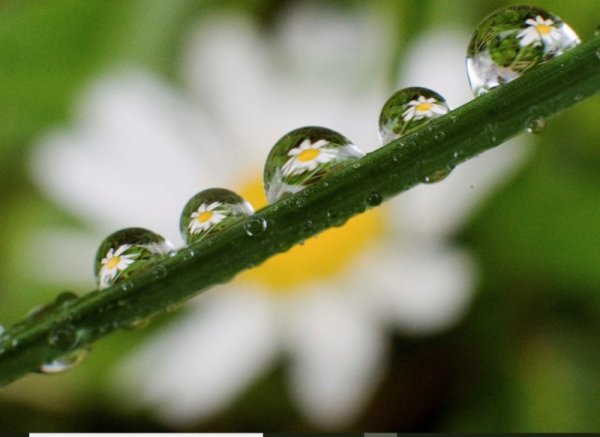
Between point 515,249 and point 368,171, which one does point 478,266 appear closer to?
point 515,249

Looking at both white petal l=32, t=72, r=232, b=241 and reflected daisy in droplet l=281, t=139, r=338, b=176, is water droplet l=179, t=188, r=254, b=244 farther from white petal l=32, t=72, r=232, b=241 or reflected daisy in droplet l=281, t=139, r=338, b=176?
white petal l=32, t=72, r=232, b=241

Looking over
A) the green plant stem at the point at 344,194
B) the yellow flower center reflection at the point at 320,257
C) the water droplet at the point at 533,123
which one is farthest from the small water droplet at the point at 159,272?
the yellow flower center reflection at the point at 320,257

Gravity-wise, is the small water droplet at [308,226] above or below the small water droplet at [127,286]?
below

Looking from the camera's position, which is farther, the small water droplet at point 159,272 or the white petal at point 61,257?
the white petal at point 61,257

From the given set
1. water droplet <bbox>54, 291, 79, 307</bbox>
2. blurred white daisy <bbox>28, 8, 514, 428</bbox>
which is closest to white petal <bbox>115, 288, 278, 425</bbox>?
blurred white daisy <bbox>28, 8, 514, 428</bbox>

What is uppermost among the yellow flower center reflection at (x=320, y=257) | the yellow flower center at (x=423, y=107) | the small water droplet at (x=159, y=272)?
the yellow flower center reflection at (x=320, y=257)

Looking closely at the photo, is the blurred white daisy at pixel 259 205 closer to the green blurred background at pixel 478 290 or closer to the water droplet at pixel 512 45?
the green blurred background at pixel 478 290
